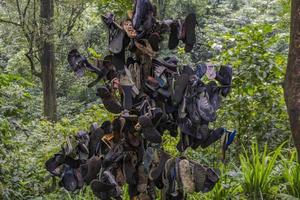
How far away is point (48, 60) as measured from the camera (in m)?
9.27

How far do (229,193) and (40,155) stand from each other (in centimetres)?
235

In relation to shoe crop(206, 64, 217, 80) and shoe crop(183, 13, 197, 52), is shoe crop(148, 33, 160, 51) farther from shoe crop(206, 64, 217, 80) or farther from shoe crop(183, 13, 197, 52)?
shoe crop(206, 64, 217, 80)

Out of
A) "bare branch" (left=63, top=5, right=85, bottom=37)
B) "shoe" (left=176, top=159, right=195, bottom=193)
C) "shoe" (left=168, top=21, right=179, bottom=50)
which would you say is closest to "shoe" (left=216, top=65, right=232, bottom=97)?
"shoe" (left=168, top=21, right=179, bottom=50)

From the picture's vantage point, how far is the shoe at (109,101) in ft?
6.61

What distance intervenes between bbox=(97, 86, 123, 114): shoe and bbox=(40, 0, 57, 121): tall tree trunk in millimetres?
7233

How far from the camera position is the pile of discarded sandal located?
1.94 metres

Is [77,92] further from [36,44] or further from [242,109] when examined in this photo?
[242,109]

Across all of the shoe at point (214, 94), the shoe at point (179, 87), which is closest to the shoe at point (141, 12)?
the shoe at point (179, 87)

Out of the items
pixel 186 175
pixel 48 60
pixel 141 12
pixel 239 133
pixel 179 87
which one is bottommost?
pixel 239 133

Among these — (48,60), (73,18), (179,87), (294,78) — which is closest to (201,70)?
(179,87)

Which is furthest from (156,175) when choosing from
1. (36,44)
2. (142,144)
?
(36,44)

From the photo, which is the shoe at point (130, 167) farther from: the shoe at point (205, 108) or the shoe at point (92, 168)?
the shoe at point (205, 108)

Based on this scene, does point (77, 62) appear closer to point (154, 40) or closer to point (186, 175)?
point (154, 40)

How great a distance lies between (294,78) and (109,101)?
3.70 ft
